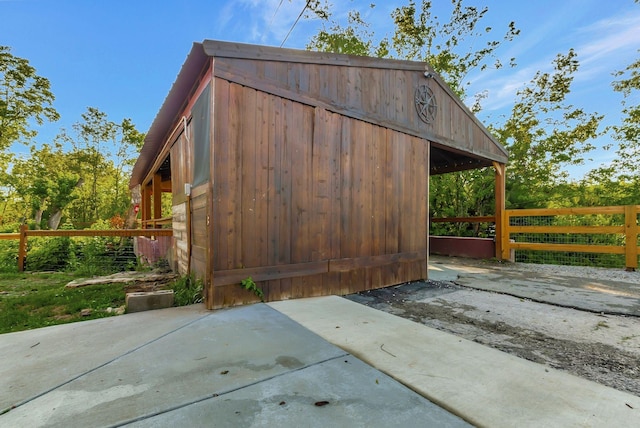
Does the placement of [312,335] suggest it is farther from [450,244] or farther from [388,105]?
[450,244]

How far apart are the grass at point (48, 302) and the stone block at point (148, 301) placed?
22cm

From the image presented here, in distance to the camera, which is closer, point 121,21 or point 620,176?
point 121,21

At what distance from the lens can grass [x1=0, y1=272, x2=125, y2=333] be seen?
2729mm

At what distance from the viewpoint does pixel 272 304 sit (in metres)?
3.09

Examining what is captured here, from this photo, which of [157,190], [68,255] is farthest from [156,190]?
[68,255]

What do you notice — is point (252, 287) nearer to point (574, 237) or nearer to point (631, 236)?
point (631, 236)

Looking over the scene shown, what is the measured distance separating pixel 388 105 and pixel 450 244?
17.2 feet

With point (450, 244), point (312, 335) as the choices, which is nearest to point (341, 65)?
point (312, 335)

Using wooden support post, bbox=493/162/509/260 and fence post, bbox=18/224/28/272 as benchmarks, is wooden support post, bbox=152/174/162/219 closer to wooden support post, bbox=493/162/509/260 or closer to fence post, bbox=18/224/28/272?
fence post, bbox=18/224/28/272

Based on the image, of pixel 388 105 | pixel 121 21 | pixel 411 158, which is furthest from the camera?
pixel 121 21

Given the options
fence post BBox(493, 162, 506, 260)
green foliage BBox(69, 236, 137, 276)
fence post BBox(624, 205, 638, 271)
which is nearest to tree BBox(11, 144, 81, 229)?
green foliage BBox(69, 236, 137, 276)

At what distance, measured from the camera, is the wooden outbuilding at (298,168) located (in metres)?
2.91

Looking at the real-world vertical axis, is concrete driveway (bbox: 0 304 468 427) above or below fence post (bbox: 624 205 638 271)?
below

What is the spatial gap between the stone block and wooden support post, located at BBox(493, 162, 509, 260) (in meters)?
6.82
